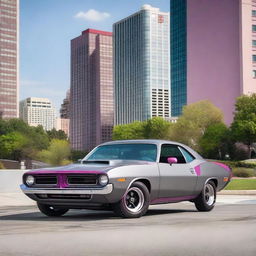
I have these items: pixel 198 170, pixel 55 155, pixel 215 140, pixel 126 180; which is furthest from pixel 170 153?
pixel 55 155

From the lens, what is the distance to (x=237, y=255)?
6.60 m

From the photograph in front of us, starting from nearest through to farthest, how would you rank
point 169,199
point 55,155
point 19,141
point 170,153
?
point 169,199, point 170,153, point 55,155, point 19,141

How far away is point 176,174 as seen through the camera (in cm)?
1210

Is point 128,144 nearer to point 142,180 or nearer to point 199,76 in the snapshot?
point 142,180

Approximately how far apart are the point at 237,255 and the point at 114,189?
4.20 m

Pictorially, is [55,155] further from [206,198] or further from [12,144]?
[206,198]

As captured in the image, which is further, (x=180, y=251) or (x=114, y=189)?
(x=114, y=189)

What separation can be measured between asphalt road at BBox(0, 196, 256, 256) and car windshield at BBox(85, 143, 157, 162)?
1129 mm

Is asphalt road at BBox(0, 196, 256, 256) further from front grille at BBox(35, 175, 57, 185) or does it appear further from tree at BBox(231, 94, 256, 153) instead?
tree at BBox(231, 94, 256, 153)

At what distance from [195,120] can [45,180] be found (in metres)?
78.5

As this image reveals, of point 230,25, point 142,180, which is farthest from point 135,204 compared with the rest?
point 230,25

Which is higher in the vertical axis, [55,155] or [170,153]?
[170,153]

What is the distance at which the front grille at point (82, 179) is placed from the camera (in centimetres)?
1063

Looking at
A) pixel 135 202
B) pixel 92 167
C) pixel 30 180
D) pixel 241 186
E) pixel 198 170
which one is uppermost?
pixel 92 167
